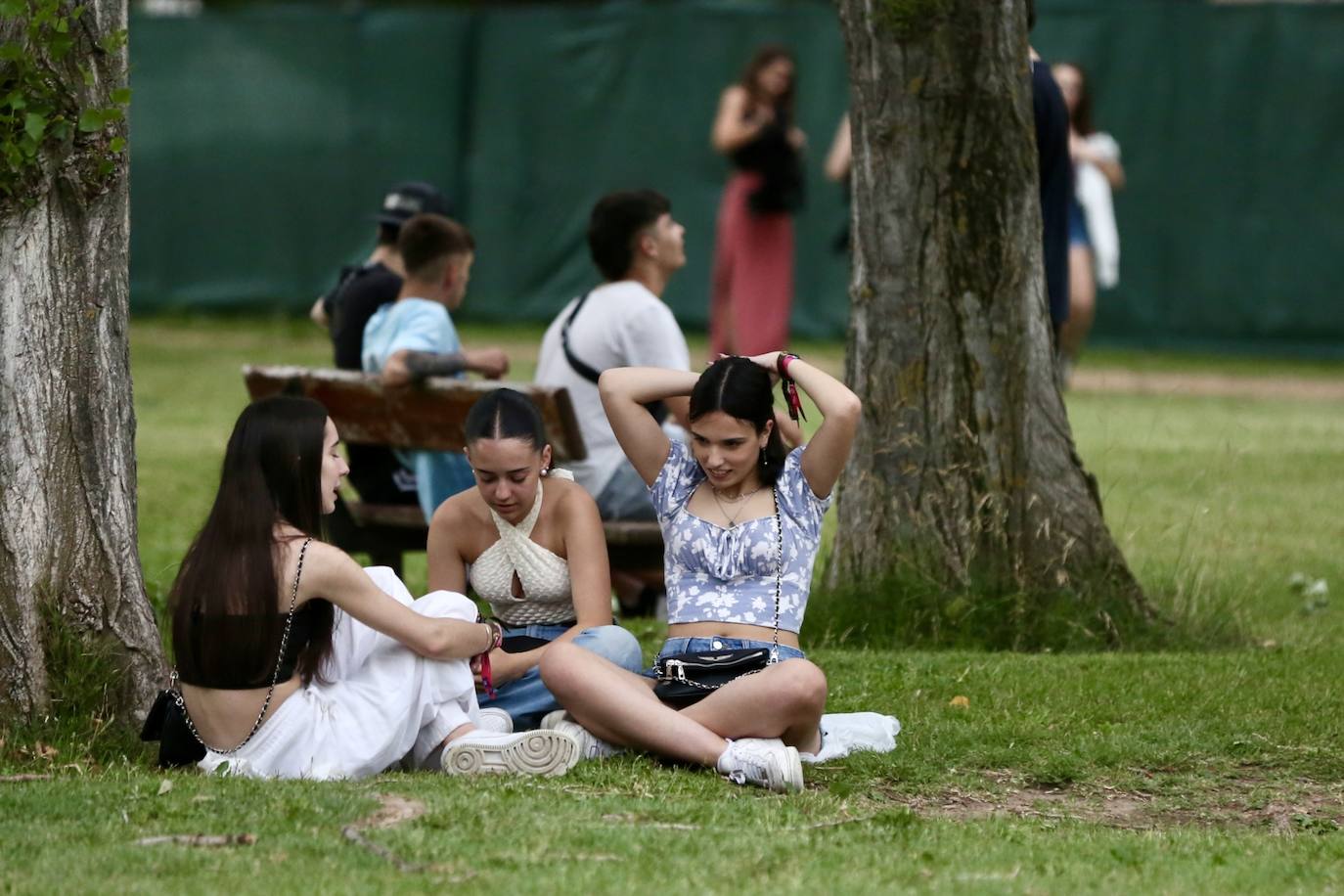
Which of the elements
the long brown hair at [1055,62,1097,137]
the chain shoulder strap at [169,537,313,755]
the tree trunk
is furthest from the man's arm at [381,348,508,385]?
the long brown hair at [1055,62,1097,137]

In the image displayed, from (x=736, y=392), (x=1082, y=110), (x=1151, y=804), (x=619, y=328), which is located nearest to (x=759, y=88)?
(x=1082, y=110)

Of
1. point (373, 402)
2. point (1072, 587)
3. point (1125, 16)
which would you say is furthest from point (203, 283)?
point (1072, 587)

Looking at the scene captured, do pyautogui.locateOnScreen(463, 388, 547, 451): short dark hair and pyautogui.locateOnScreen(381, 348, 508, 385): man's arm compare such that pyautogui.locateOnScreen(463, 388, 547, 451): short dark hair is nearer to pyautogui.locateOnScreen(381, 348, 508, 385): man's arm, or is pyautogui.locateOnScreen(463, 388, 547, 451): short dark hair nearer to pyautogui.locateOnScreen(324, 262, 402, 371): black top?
pyautogui.locateOnScreen(381, 348, 508, 385): man's arm

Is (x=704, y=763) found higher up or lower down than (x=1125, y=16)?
lower down

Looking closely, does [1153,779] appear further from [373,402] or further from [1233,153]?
[1233,153]

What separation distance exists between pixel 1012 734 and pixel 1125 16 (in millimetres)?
11875

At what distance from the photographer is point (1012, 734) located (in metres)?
5.39

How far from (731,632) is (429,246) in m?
2.70

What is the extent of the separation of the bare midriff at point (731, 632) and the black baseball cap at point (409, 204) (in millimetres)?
3391

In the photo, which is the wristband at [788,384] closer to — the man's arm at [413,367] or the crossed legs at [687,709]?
the crossed legs at [687,709]

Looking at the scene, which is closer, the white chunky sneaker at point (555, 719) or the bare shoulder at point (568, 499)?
the white chunky sneaker at point (555, 719)

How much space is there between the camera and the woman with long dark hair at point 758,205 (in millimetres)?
12531

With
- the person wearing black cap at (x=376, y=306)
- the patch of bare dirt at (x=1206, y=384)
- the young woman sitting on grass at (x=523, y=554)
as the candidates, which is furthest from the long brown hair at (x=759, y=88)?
the young woman sitting on grass at (x=523, y=554)

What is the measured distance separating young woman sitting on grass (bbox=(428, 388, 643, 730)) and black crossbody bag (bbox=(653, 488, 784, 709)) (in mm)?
165
